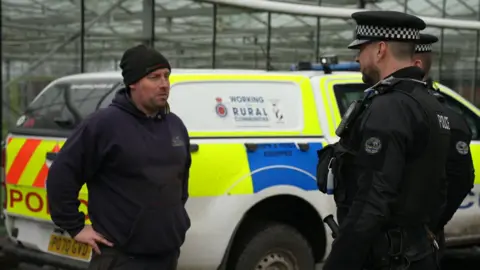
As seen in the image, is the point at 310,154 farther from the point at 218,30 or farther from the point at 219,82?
the point at 218,30

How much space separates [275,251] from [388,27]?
7.58ft

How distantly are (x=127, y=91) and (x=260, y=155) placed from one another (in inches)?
60.1

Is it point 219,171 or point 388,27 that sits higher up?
point 388,27

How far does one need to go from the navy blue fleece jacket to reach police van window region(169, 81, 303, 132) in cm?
123

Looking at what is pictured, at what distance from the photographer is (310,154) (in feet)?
15.5

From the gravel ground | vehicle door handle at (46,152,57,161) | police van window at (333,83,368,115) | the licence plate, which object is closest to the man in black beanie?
the licence plate

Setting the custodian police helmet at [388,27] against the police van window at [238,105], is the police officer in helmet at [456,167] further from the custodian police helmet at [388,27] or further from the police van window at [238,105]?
the police van window at [238,105]

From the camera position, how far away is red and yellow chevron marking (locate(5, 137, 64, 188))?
175 inches

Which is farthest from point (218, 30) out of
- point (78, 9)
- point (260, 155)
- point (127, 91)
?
point (127, 91)

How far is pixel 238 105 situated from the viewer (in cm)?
465

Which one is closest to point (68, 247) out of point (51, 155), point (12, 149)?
point (51, 155)

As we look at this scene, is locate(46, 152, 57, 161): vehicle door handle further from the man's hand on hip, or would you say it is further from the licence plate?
the man's hand on hip

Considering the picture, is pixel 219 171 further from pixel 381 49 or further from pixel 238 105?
pixel 381 49

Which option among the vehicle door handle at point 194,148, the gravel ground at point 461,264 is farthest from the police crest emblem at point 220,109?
the gravel ground at point 461,264
